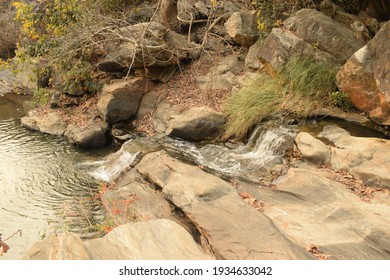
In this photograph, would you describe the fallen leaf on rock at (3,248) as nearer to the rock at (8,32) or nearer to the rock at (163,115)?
the rock at (163,115)

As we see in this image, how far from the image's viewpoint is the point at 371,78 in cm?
705

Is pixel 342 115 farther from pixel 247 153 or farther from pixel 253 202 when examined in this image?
pixel 253 202

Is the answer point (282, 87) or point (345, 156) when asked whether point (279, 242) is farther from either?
point (282, 87)

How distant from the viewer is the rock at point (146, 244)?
3.36 m

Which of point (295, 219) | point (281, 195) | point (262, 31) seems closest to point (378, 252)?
point (295, 219)

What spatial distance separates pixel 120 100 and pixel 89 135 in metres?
1.42

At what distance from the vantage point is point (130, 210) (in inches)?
222

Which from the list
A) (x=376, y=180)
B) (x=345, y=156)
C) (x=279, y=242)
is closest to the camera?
(x=279, y=242)

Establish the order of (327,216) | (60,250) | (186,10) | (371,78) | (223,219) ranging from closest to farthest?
(60,250) → (223,219) → (327,216) → (371,78) → (186,10)

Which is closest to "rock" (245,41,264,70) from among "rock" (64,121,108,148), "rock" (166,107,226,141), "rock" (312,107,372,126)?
"rock" (166,107,226,141)

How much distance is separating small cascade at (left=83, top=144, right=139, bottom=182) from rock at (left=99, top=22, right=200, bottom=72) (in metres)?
2.96

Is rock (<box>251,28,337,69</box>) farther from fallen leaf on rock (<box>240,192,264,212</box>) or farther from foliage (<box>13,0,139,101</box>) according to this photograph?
foliage (<box>13,0,139,101</box>)

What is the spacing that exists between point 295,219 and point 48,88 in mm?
10278

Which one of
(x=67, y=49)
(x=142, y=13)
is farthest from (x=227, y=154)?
(x=142, y=13)
